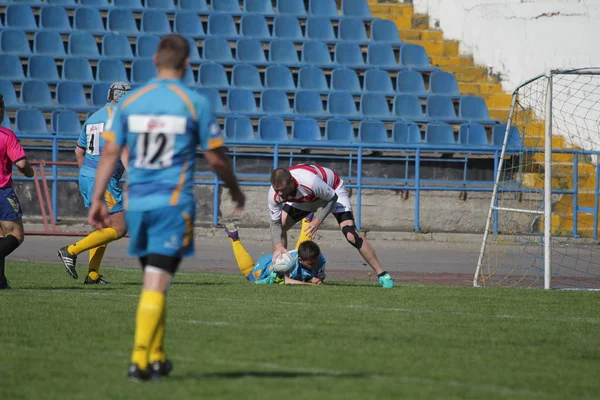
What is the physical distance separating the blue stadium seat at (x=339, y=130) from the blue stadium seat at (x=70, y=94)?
5.24 m

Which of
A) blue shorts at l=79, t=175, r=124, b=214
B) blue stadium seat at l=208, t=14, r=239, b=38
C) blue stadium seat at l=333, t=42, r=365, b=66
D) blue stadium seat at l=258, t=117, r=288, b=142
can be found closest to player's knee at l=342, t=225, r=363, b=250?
blue shorts at l=79, t=175, r=124, b=214

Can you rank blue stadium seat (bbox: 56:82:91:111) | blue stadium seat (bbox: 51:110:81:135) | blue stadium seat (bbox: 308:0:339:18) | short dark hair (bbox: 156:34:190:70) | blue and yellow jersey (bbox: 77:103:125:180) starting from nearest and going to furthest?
1. short dark hair (bbox: 156:34:190:70)
2. blue and yellow jersey (bbox: 77:103:125:180)
3. blue stadium seat (bbox: 51:110:81:135)
4. blue stadium seat (bbox: 56:82:91:111)
5. blue stadium seat (bbox: 308:0:339:18)

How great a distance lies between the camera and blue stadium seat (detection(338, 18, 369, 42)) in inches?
928

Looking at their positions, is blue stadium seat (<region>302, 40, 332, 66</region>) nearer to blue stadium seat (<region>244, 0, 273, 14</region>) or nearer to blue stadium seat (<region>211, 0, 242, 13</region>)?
blue stadium seat (<region>244, 0, 273, 14</region>)

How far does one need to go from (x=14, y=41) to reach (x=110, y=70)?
2495 millimetres

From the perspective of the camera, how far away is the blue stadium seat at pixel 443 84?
22516 mm

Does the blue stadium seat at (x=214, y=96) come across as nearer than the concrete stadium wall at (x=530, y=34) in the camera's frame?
Yes

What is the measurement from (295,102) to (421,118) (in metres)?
2.78

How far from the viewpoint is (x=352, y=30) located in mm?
23625

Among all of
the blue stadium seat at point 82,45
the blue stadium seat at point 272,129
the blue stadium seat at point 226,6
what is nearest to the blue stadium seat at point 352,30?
the blue stadium seat at point 226,6

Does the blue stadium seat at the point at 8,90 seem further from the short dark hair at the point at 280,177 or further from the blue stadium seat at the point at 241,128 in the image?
the short dark hair at the point at 280,177

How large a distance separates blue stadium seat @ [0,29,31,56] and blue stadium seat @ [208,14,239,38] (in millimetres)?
4264

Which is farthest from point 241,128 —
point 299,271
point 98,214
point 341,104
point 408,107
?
point 98,214

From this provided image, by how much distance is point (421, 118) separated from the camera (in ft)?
69.9
